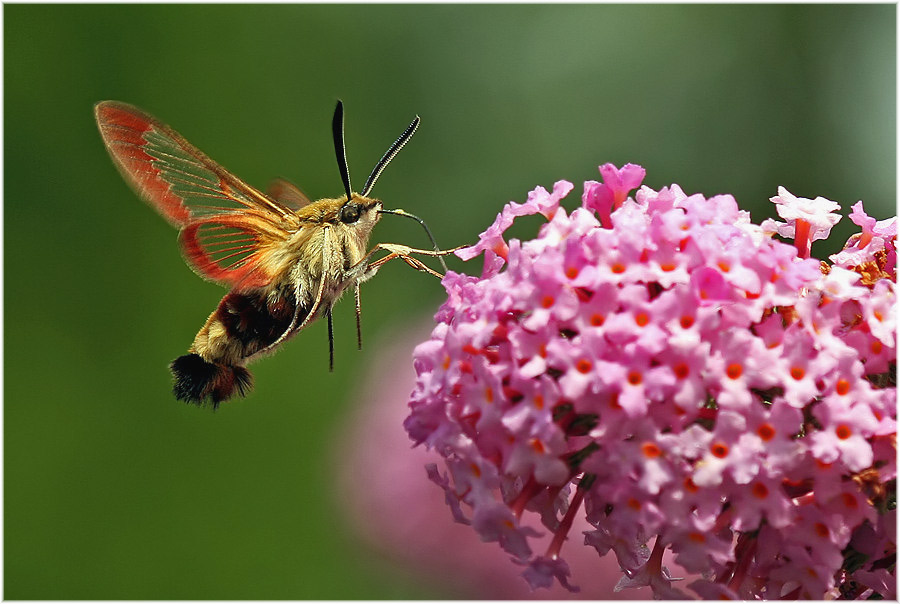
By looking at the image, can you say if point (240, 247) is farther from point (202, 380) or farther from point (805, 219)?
point (805, 219)

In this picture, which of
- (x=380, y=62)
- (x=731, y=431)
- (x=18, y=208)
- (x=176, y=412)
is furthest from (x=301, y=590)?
(x=380, y=62)

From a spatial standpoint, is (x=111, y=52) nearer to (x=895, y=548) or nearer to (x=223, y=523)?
(x=223, y=523)

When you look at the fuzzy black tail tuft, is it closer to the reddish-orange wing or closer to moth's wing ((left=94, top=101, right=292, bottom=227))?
the reddish-orange wing

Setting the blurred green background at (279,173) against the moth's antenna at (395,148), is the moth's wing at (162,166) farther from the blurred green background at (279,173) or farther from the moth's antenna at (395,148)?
the blurred green background at (279,173)

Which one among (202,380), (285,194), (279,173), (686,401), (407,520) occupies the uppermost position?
(279,173)

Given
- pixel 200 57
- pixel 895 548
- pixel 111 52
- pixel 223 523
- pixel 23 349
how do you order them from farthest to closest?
1. pixel 200 57
2. pixel 111 52
3. pixel 23 349
4. pixel 223 523
5. pixel 895 548

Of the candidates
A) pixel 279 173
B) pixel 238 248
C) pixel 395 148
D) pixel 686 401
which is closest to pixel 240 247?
pixel 238 248

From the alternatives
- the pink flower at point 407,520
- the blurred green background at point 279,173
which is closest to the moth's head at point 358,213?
the pink flower at point 407,520

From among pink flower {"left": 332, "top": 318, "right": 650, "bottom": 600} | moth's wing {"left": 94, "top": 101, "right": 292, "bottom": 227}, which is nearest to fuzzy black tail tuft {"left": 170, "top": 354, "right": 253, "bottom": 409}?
moth's wing {"left": 94, "top": 101, "right": 292, "bottom": 227}
